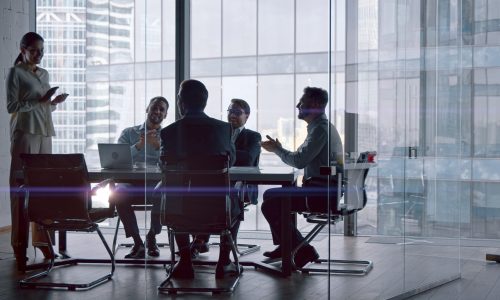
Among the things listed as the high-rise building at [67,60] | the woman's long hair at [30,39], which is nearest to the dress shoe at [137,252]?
the woman's long hair at [30,39]

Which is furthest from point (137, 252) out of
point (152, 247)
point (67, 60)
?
point (67, 60)

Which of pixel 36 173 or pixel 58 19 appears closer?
pixel 36 173

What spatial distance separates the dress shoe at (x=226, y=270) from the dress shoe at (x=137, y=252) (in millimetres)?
860

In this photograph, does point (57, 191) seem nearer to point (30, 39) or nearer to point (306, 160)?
point (30, 39)

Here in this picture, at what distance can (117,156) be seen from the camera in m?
5.05

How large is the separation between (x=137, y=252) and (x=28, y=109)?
1.35 m

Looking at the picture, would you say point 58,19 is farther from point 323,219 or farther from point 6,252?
point 323,219

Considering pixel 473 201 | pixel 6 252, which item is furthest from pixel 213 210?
pixel 473 201

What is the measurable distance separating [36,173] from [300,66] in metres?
3.98

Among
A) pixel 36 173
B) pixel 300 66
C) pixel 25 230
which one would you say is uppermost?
pixel 300 66

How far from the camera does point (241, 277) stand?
15.4 ft

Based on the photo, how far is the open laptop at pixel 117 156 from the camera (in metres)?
5.05

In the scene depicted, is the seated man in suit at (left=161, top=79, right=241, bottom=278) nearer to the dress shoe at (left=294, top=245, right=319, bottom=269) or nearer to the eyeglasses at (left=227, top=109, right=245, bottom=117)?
the dress shoe at (left=294, top=245, right=319, bottom=269)

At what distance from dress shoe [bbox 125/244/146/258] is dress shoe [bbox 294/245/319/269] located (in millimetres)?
1196
